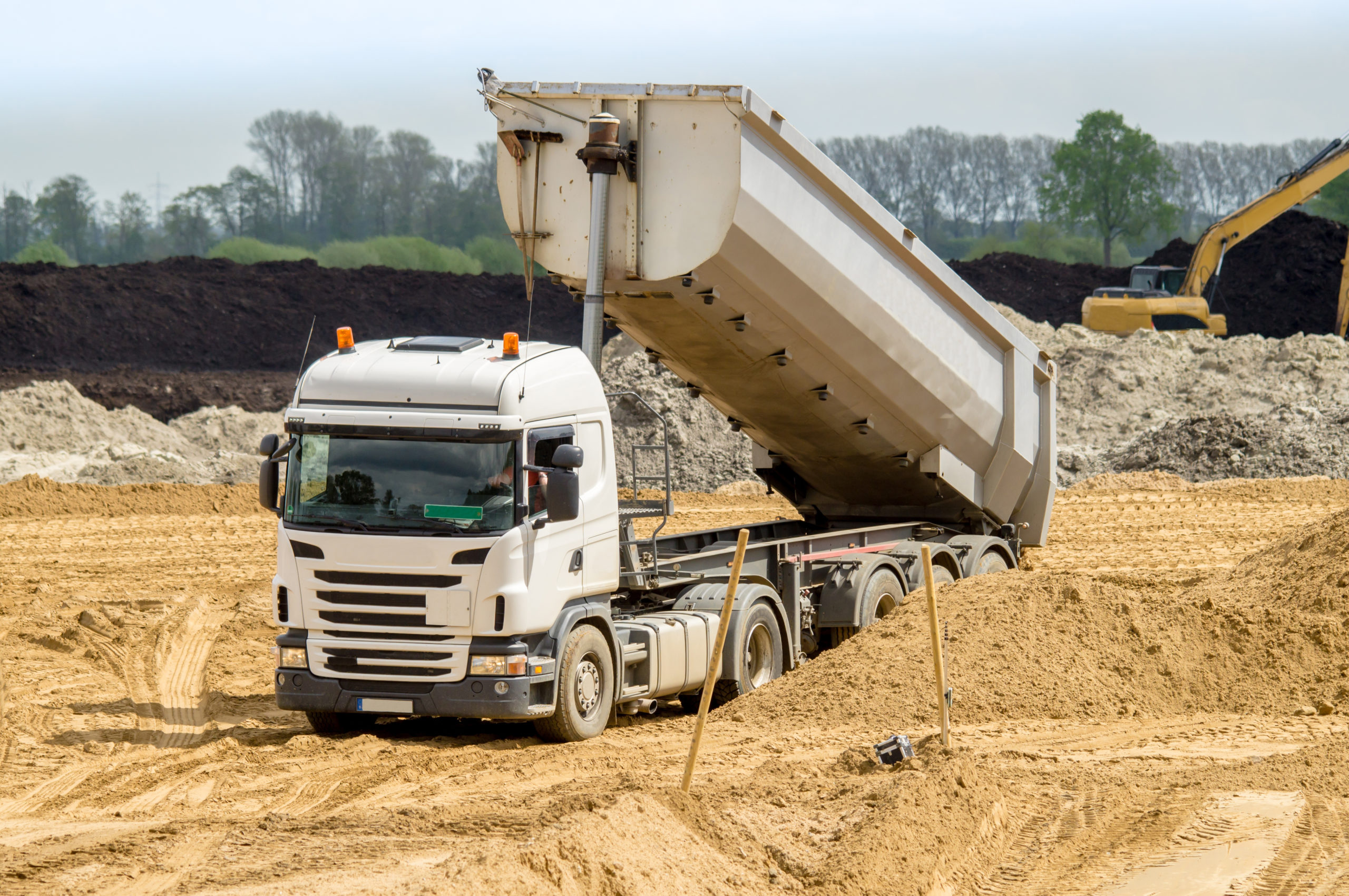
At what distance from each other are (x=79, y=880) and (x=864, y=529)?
7689mm

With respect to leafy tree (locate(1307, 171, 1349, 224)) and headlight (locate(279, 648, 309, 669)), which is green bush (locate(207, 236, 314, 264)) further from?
leafy tree (locate(1307, 171, 1349, 224))

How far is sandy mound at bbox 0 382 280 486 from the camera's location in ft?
82.8

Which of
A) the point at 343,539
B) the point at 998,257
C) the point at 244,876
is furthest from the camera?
the point at 998,257

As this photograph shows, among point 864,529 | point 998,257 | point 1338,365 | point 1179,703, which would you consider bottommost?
point 1179,703

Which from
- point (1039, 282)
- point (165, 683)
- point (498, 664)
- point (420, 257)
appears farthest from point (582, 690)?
point (420, 257)

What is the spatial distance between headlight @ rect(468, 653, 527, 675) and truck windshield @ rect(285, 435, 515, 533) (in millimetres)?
805

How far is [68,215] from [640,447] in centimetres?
6621

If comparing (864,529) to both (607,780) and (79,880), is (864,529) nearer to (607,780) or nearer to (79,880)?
(607,780)

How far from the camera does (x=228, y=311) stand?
137 ft

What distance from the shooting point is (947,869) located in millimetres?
6285

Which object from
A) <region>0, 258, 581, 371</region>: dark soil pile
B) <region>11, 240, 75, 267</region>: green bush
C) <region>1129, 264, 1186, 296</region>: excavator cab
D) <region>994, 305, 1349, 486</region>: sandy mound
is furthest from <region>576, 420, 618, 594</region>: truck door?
<region>11, 240, 75, 267</region>: green bush

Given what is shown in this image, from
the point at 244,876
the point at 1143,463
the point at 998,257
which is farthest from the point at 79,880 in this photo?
the point at 998,257

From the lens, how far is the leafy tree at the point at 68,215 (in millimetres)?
67188

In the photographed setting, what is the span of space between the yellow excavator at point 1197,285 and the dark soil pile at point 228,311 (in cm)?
1443
